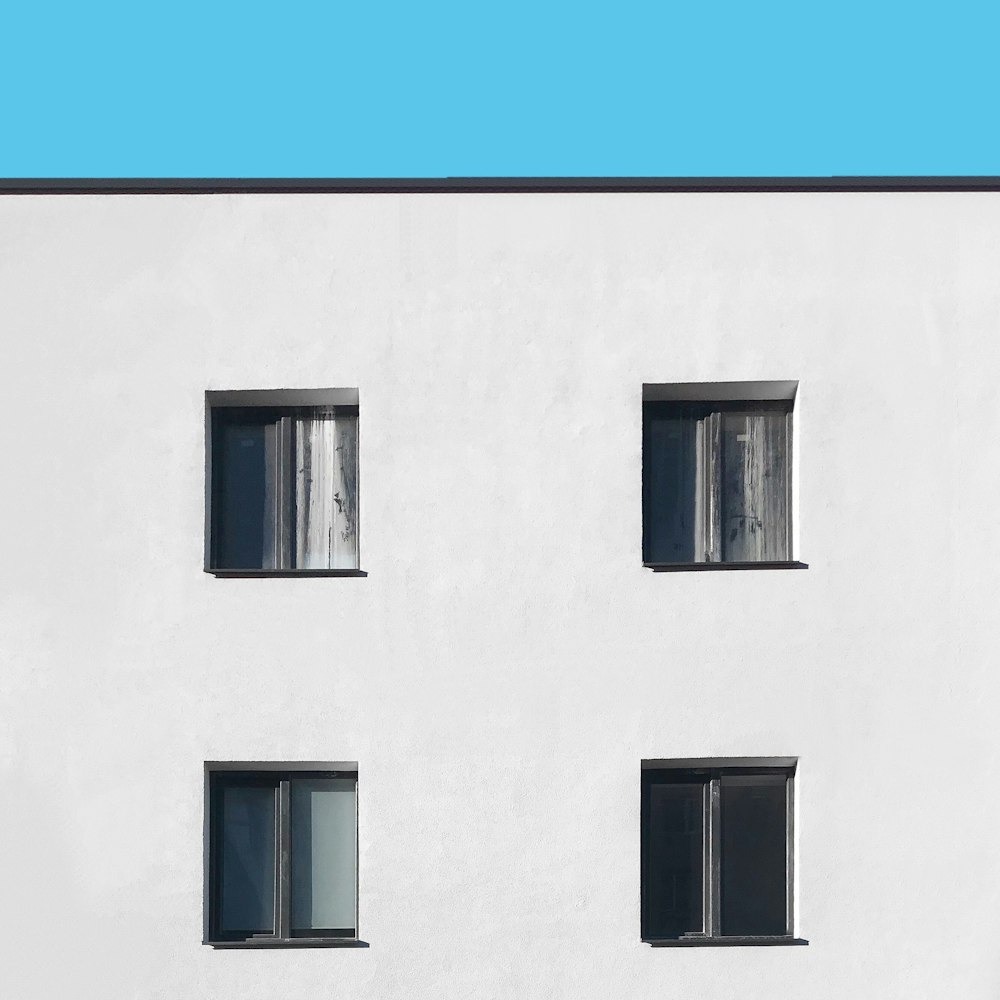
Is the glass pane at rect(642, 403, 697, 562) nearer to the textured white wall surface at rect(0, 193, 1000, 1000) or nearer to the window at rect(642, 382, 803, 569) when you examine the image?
the window at rect(642, 382, 803, 569)

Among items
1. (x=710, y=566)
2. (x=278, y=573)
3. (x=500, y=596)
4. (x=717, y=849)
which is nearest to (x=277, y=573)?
(x=278, y=573)

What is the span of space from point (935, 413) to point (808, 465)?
3.51 feet

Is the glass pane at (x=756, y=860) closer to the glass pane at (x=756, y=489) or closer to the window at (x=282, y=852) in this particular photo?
the glass pane at (x=756, y=489)

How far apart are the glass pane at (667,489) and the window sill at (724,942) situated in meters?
2.94

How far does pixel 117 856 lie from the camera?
411 inches

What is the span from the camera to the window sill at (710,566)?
10.5 m

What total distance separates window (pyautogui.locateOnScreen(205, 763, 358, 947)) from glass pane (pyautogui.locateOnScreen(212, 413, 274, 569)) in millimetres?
1745

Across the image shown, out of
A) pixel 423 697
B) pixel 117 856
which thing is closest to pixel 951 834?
pixel 423 697

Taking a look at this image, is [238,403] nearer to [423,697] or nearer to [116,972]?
[423,697]

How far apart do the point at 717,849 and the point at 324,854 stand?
3100mm

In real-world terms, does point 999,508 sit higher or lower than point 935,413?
lower

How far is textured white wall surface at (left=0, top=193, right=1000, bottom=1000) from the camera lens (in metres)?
10.4

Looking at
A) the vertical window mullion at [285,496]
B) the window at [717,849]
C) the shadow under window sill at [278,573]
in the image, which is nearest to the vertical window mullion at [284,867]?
the shadow under window sill at [278,573]

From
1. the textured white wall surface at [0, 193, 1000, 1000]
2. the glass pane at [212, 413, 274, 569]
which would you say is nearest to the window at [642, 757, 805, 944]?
the textured white wall surface at [0, 193, 1000, 1000]
